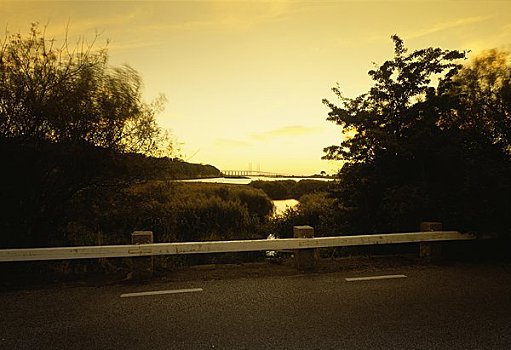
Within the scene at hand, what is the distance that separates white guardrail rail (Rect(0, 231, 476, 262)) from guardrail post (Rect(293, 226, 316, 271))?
0.50 feet

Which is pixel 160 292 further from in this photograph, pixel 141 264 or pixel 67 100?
pixel 67 100

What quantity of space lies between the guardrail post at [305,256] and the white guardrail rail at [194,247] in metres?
0.15

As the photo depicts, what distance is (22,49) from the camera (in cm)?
713

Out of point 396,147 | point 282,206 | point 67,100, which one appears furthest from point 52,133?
point 282,206

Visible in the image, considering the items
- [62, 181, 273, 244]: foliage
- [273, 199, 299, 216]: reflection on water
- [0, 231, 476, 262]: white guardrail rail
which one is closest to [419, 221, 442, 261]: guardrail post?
[0, 231, 476, 262]: white guardrail rail

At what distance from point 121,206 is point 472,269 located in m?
7.17

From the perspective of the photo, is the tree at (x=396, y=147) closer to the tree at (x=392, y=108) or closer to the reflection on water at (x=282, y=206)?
the tree at (x=392, y=108)

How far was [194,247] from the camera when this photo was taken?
244 inches

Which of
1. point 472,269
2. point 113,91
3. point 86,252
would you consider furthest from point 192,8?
point 472,269

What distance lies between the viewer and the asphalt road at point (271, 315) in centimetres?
377

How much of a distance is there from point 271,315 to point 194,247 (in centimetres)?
216

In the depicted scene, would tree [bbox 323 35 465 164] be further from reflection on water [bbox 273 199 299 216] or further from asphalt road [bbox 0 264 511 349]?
reflection on water [bbox 273 199 299 216]

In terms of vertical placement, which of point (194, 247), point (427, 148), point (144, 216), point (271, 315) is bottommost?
point (271, 315)

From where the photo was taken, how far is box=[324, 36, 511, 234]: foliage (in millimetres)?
7621
